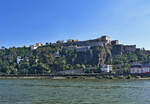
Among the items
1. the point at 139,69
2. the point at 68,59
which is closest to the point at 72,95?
the point at 139,69

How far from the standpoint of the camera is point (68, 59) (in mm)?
155875

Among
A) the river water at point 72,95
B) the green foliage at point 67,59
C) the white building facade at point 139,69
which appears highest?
the green foliage at point 67,59

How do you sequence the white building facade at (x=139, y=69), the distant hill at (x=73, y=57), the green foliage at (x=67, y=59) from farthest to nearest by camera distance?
the distant hill at (x=73, y=57), the green foliage at (x=67, y=59), the white building facade at (x=139, y=69)

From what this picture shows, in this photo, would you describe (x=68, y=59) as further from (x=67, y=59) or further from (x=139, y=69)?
(x=139, y=69)

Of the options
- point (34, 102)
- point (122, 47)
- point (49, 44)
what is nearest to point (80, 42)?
point (49, 44)

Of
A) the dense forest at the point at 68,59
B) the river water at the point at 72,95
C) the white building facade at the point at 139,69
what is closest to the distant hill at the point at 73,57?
the dense forest at the point at 68,59

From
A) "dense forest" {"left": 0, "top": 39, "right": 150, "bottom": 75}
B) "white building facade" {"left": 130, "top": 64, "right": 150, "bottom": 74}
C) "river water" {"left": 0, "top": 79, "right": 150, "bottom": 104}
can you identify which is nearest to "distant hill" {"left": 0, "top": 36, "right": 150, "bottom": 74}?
"dense forest" {"left": 0, "top": 39, "right": 150, "bottom": 75}

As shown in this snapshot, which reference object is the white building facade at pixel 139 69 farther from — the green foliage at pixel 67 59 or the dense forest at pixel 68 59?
the dense forest at pixel 68 59

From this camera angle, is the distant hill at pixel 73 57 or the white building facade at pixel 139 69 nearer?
the white building facade at pixel 139 69

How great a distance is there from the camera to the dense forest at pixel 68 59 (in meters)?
135

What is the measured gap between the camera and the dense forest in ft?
443

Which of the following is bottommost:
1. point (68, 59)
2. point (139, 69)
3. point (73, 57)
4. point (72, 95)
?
point (72, 95)

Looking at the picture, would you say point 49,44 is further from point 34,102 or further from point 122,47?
point 34,102

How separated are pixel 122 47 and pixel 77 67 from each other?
139 ft
